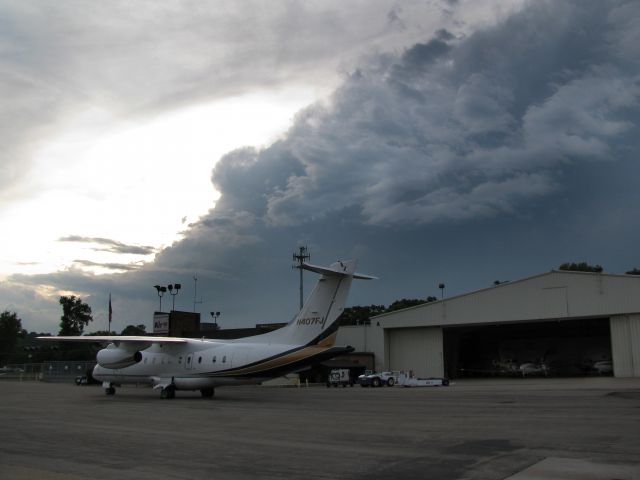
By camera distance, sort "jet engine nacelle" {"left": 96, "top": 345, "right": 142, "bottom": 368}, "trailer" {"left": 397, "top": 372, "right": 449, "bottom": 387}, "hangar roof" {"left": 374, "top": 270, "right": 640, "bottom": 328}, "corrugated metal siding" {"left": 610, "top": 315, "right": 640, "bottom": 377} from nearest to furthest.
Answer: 1. "jet engine nacelle" {"left": 96, "top": 345, "right": 142, "bottom": 368}
2. "trailer" {"left": 397, "top": 372, "right": 449, "bottom": 387}
3. "corrugated metal siding" {"left": 610, "top": 315, "right": 640, "bottom": 377}
4. "hangar roof" {"left": 374, "top": 270, "right": 640, "bottom": 328}

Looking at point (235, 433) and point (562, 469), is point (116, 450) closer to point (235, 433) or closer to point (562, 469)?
point (235, 433)

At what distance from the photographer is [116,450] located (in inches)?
527

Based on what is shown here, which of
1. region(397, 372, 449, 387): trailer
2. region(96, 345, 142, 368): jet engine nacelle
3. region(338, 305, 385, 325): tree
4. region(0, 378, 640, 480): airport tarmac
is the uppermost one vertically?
region(338, 305, 385, 325): tree

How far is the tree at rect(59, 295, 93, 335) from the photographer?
124 meters

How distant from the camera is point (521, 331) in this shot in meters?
76.8

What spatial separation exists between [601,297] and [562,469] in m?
46.2

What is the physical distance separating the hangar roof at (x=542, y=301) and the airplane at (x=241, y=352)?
30.4 meters

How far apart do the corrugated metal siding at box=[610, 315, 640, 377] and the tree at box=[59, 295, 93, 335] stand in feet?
354

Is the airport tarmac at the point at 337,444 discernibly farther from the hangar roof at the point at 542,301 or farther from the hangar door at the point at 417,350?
the hangar door at the point at 417,350

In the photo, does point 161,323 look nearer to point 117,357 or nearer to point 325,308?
point 117,357

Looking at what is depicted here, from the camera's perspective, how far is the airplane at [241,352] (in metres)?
28.8

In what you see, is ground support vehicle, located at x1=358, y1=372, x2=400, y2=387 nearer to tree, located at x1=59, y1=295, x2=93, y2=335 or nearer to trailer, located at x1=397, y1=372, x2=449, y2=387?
trailer, located at x1=397, y1=372, x2=449, y2=387

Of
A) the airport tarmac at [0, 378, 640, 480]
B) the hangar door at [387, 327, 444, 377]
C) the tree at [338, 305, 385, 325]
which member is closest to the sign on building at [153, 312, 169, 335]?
the hangar door at [387, 327, 444, 377]

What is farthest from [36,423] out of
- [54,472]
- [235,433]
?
[54,472]
